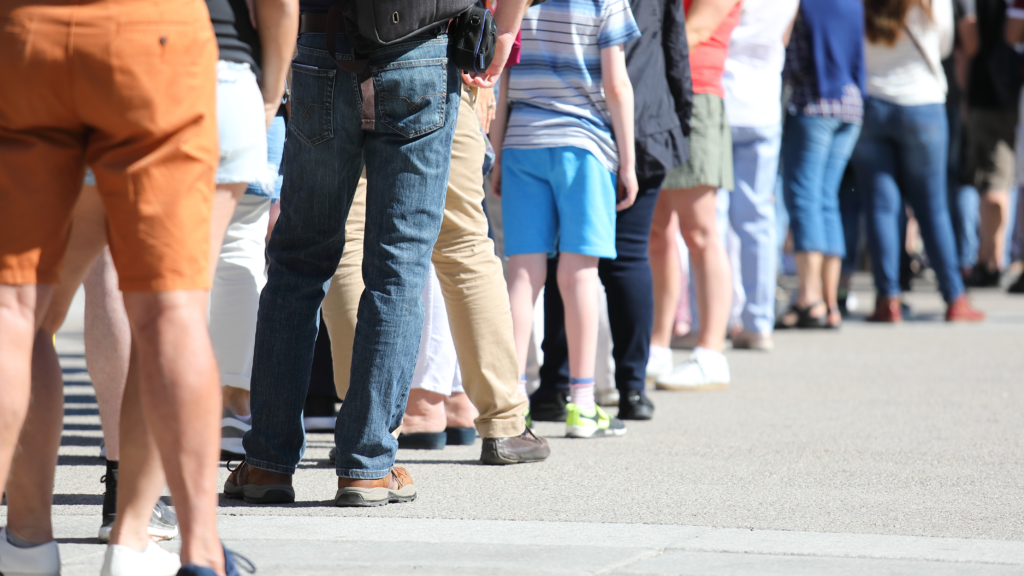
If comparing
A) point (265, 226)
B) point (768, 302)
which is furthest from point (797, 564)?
point (768, 302)

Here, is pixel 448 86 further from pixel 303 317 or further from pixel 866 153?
pixel 866 153

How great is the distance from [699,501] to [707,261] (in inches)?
109

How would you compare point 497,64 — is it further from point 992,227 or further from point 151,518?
point 992,227

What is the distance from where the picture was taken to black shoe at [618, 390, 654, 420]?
5.43 meters

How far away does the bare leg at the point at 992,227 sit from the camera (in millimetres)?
12867

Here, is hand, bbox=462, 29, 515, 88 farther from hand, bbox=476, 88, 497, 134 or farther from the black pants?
the black pants

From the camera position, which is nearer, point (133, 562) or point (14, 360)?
point (14, 360)

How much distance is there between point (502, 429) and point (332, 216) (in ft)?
3.66

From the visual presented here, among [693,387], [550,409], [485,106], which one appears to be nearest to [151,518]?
[485,106]

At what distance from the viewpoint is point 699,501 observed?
12.4ft

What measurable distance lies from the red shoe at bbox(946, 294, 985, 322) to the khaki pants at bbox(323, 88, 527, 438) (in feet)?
21.4

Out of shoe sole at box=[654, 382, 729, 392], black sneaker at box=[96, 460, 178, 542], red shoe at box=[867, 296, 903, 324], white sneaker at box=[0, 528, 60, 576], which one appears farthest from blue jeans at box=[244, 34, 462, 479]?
red shoe at box=[867, 296, 903, 324]

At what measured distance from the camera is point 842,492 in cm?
395

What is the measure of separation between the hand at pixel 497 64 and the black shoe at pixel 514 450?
45.1 inches
